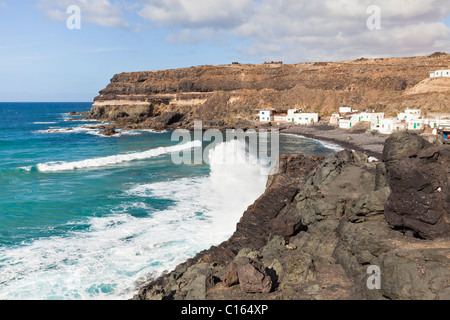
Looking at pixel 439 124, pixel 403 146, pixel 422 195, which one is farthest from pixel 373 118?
pixel 422 195

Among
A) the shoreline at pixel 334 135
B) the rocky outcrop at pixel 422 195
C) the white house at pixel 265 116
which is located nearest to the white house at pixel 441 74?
the shoreline at pixel 334 135

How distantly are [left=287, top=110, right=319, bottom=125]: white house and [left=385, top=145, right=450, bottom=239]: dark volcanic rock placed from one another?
6591 centimetres

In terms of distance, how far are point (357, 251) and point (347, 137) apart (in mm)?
45063

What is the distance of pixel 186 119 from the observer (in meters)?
93.6

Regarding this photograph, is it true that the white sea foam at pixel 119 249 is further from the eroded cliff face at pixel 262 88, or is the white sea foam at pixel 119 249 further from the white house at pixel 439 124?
the eroded cliff face at pixel 262 88

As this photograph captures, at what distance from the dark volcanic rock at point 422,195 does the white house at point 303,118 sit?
216 ft

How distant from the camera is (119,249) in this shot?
56.0 feet

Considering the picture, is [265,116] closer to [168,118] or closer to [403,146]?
[168,118]

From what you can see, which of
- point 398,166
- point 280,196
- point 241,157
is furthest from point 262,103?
point 398,166
